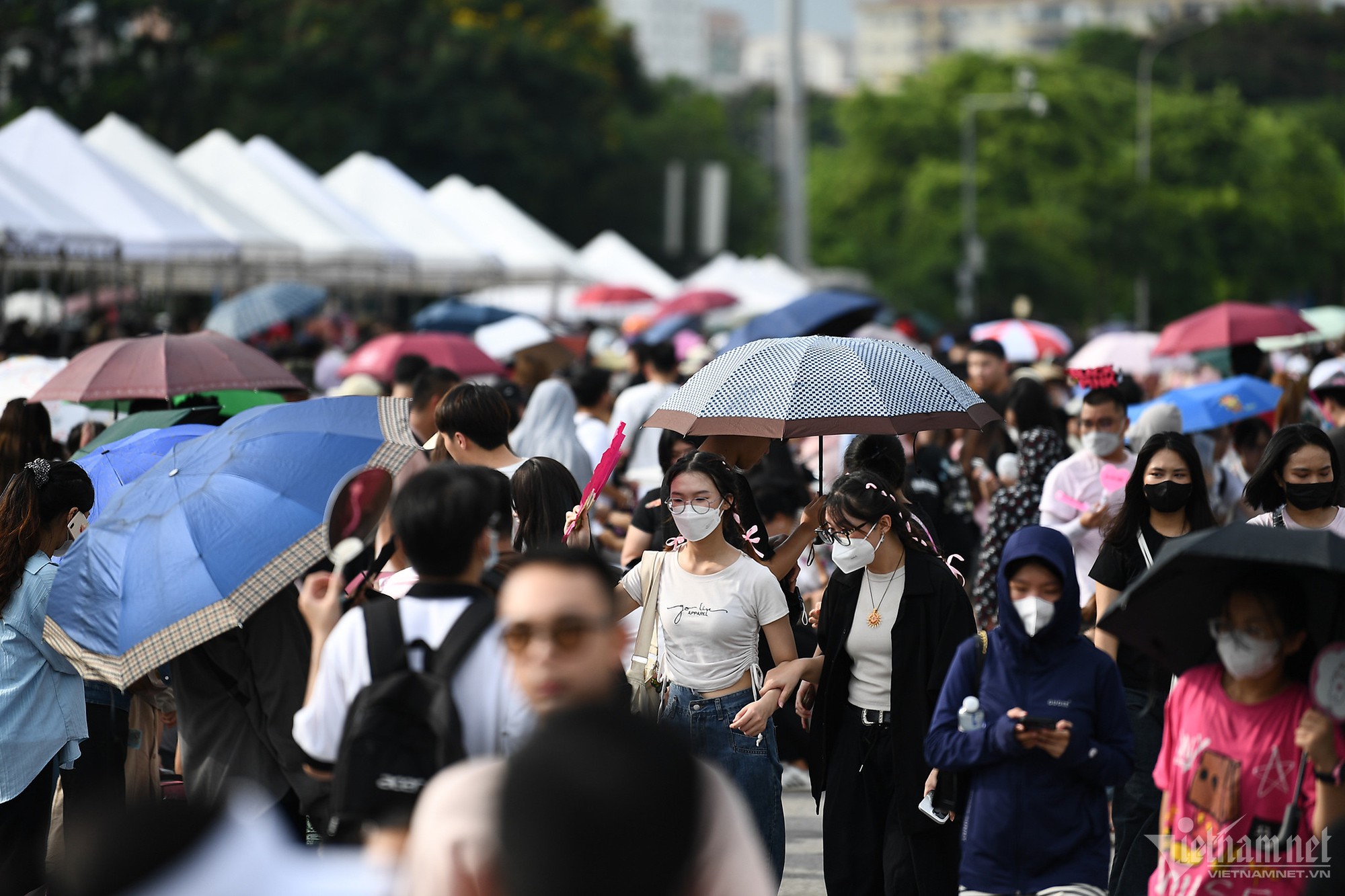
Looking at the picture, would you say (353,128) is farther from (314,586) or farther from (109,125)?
(314,586)

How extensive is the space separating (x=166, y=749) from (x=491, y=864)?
4.73m

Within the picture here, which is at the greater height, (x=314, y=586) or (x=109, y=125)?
(x=109, y=125)

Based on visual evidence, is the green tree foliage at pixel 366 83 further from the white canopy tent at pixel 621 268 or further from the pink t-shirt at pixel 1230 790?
the pink t-shirt at pixel 1230 790

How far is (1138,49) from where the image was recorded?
3585 inches

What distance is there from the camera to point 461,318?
19094mm

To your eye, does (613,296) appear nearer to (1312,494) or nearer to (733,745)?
(1312,494)

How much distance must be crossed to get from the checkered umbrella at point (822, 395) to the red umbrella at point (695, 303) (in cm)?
1714

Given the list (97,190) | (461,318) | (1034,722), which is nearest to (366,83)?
(461,318)

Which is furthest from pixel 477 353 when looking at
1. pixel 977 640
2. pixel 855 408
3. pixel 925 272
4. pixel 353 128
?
pixel 925 272

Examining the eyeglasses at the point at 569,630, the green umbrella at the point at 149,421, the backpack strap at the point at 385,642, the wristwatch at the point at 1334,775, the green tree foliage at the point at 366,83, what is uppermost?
the green tree foliage at the point at 366,83

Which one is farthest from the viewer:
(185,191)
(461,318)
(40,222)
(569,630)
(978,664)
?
(185,191)

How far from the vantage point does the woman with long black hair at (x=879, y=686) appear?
5586 millimetres

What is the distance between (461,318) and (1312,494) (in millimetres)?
13734

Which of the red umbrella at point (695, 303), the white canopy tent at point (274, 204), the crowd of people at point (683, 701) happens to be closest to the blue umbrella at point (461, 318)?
the white canopy tent at point (274, 204)
